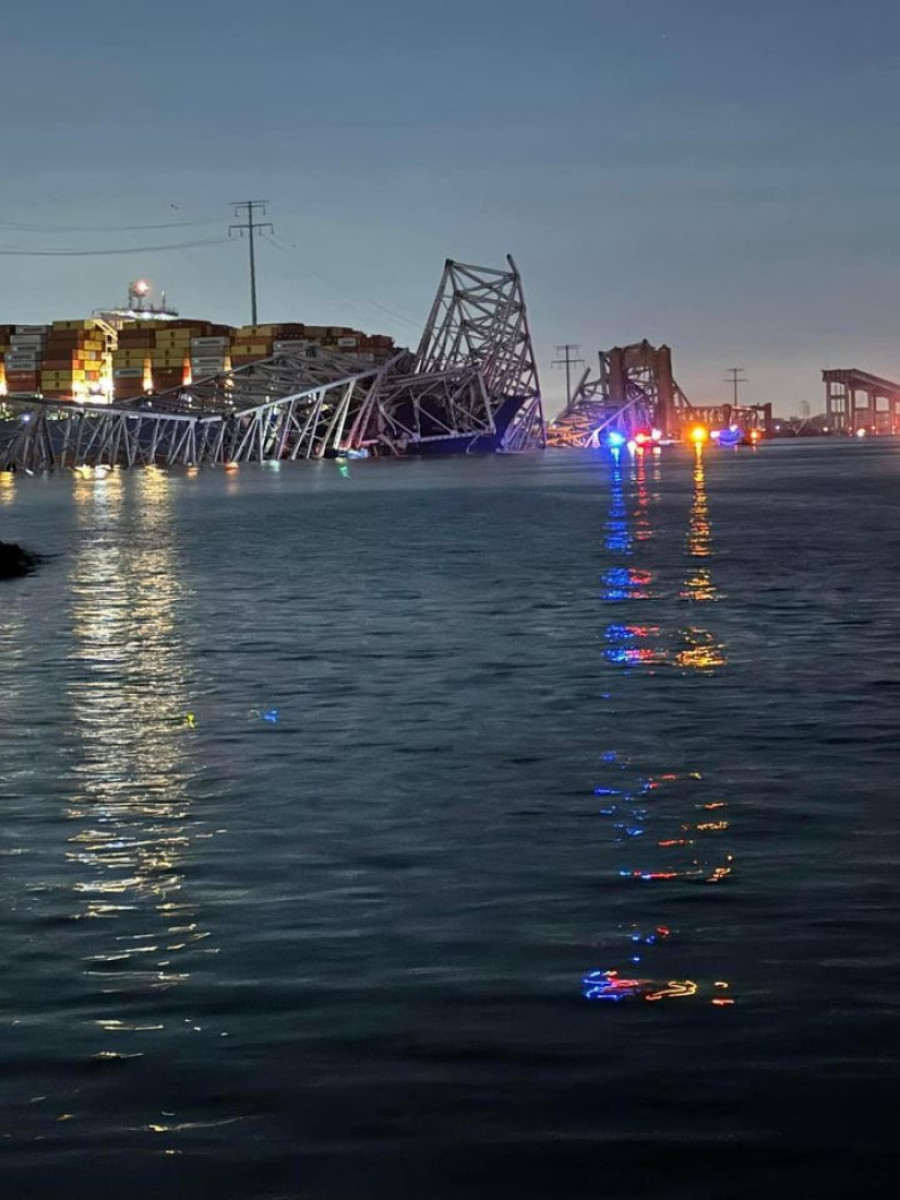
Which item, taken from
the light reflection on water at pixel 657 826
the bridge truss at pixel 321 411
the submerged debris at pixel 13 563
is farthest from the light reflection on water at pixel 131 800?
the bridge truss at pixel 321 411

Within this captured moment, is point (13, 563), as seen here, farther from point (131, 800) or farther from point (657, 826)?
point (657, 826)

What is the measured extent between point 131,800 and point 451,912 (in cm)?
371

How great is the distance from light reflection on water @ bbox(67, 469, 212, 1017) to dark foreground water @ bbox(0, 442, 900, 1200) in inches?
1.5

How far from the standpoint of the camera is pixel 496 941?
800 centimetres

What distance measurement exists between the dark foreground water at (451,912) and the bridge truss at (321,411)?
393 ft

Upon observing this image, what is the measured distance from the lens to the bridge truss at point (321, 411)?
146625mm

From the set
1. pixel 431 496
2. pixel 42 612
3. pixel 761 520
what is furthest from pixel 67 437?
pixel 42 612

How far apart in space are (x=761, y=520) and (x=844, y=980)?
45.3 metres

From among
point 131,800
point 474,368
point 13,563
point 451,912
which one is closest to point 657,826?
point 451,912

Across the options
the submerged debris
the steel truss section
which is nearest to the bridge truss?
the steel truss section

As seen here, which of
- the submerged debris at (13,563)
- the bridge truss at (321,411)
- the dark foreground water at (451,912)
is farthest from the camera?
the bridge truss at (321,411)

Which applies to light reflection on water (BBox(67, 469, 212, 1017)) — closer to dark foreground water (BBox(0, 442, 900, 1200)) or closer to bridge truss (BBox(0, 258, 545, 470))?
dark foreground water (BBox(0, 442, 900, 1200))

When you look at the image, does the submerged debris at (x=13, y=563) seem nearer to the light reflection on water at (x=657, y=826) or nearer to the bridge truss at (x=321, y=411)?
the light reflection on water at (x=657, y=826)

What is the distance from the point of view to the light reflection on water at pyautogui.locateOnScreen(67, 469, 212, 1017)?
7973mm
